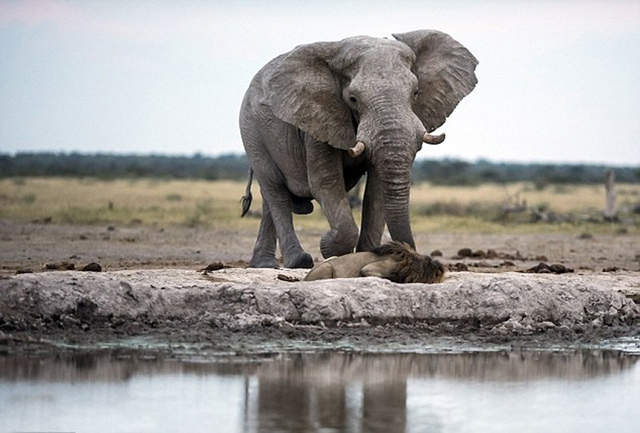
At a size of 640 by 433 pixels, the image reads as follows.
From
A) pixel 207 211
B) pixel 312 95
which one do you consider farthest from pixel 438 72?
pixel 207 211

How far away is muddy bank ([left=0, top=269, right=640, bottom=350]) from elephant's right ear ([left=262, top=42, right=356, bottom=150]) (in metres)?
1.80

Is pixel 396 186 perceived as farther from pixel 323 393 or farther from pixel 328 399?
pixel 328 399

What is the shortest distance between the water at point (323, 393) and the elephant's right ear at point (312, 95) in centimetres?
316

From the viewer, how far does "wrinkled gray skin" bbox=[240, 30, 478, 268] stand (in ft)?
42.7

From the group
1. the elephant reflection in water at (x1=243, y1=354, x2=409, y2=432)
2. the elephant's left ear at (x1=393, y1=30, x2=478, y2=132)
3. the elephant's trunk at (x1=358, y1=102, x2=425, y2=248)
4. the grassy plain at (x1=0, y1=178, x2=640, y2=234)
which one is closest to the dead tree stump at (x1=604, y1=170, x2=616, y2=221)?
the grassy plain at (x1=0, y1=178, x2=640, y2=234)

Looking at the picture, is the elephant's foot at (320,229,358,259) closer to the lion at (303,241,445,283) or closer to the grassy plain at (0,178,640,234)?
the lion at (303,241,445,283)

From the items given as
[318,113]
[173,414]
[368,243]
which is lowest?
[173,414]

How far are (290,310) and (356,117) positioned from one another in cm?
254

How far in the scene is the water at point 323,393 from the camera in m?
8.91

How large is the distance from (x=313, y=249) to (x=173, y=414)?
1417 cm

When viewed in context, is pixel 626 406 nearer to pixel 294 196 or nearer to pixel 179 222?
pixel 294 196

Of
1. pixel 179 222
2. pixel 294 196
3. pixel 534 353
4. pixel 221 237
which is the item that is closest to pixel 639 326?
pixel 534 353

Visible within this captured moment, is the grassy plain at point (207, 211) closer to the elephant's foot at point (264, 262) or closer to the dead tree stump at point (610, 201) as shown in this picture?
the dead tree stump at point (610, 201)

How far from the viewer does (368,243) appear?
48.1ft
